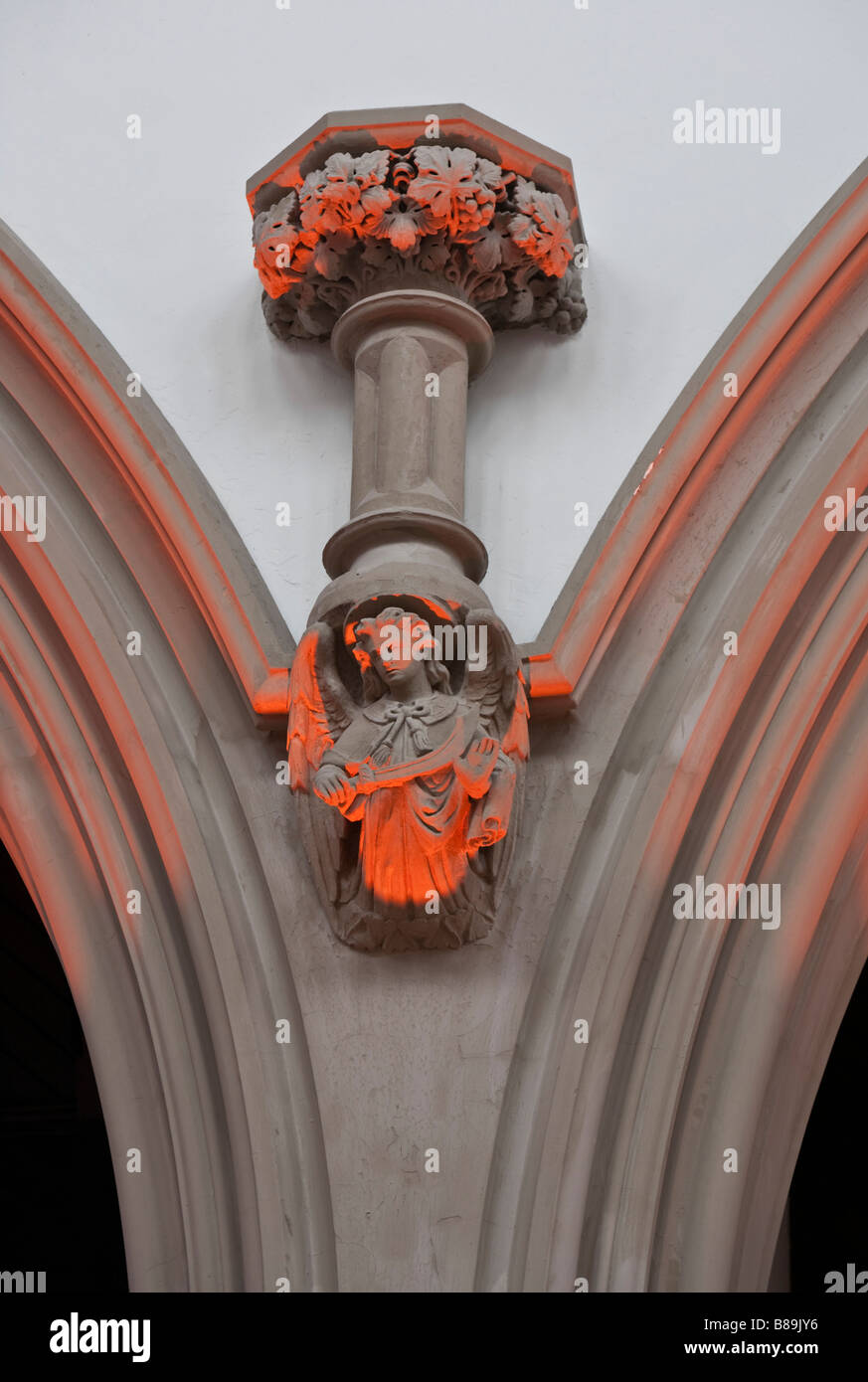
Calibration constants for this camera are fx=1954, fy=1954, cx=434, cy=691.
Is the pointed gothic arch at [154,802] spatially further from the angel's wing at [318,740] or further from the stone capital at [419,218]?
the stone capital at [419,218]

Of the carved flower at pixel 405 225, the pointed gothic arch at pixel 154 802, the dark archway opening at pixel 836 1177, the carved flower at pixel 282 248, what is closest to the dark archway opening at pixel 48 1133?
the dark archway opening at pixel 836 1177

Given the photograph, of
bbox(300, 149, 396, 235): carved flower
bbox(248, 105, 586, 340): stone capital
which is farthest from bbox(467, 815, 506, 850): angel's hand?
bbox(300, 149, 396, 235): carved flower

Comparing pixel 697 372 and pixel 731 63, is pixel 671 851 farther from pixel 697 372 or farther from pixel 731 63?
pixel 731 63

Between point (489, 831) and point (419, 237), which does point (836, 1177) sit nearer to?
point (489, 831)

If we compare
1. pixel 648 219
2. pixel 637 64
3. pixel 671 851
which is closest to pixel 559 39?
pixel 637 64

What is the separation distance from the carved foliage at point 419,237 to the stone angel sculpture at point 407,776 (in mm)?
873

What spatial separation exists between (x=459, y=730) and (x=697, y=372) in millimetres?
1037

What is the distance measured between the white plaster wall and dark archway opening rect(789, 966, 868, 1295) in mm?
2157

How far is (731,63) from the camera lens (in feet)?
15.0

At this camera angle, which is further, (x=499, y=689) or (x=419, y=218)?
(x=419, y=218)

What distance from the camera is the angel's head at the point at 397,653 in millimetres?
3709

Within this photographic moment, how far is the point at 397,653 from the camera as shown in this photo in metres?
3.71

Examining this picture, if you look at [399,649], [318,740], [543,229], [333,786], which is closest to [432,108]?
[543,229]

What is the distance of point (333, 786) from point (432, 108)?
156 centimetres
